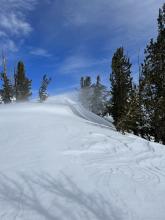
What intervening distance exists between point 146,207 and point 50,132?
5.40m

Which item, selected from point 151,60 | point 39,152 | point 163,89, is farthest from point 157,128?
point 39,152

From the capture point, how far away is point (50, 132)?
9750 mm

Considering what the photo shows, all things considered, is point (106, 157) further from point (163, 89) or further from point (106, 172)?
point (163, 89)

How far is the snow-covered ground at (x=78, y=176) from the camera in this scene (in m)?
4.72

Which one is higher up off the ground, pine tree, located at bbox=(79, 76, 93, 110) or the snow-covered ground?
pine tree, located at bbox=(79, 76, 93, 110)

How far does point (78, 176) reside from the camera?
6.13 meters

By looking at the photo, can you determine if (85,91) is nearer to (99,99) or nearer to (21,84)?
(99,99)

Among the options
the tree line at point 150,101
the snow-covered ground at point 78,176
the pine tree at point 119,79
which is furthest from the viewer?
the pine tree at point 119,79

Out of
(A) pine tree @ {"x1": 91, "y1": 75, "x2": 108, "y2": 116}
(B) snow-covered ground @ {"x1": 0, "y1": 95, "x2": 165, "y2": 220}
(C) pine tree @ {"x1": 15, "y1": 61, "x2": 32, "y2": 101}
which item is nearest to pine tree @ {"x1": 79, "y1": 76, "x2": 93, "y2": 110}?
(A) pine tree @ {"x1": 91, "y1": 75, "x2": 108, "y2": 116}

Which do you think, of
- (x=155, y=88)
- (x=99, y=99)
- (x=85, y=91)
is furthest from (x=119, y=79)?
(x=85, y=91)

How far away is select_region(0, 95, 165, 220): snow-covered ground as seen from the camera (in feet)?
15.5

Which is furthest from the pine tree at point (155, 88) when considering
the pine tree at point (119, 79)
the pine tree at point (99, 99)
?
the pine tree at point (99, 99)

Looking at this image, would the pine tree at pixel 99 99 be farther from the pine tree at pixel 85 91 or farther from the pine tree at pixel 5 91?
the pine tree at pixel 5 91

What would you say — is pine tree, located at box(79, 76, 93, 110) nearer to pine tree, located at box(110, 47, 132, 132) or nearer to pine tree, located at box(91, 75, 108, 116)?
pine tree, located at box(91, 75, 108, 116)
